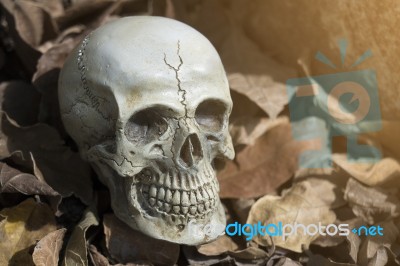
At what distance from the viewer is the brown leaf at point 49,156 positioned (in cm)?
128

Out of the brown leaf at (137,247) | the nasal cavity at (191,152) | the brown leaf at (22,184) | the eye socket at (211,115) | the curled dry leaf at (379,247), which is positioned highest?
the eye socket at (211,115)

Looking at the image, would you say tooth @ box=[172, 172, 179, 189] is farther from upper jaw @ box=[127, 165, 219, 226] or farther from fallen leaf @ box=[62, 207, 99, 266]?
fallen leaf @ box=[62, 207, 99, 266]

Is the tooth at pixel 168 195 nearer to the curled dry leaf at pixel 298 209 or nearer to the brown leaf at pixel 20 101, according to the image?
the curled dry leaf at pixel 298 209

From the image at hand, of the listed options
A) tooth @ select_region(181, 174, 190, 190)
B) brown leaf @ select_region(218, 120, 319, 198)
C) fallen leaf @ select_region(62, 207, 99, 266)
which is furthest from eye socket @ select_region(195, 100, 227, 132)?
fallen leaf @ select_region(62, 207, 99, 266)

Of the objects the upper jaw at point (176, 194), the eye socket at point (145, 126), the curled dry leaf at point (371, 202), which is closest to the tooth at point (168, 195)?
the upper jaw at point (176, 194)

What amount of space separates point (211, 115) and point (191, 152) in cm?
13

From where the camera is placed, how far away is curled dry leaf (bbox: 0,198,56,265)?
1.16 meters

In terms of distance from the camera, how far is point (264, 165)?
1.44 meters

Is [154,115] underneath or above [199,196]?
above

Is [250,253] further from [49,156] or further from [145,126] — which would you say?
[49,156]

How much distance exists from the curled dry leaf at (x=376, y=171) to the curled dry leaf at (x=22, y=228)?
29.3 inches

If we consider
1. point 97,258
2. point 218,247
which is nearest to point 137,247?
point 97,258

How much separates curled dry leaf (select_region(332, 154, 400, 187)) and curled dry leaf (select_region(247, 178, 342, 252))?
63 millimetres

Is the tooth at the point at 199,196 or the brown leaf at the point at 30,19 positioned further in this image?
the brown leaf at the point at 30,19
